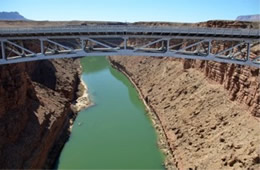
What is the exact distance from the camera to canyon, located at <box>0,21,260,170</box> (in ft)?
65.5

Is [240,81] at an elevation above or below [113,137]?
above

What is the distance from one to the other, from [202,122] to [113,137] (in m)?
8.35

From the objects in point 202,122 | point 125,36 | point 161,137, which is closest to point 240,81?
point 202,122

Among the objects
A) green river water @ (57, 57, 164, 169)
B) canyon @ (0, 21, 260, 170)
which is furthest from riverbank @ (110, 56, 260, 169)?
green river water @ (57, 57, 164, 169)

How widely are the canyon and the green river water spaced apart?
1245 mm

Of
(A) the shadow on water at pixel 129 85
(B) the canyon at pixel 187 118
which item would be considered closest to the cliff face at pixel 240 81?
(B) the canyon at pixel 187 118

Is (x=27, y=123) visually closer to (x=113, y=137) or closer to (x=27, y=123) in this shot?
(x=27, y=123)

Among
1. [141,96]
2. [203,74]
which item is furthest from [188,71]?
[141,96]

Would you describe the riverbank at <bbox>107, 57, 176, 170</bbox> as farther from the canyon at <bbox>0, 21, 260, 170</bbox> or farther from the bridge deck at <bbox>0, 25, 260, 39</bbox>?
the bridge deck at <bbox>0, 25, 260, 39</bbox>

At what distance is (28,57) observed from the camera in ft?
63.3

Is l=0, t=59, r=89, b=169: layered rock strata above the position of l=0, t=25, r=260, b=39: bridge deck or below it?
below

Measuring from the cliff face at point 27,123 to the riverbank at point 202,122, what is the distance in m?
9.97

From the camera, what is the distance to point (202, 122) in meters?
24.9

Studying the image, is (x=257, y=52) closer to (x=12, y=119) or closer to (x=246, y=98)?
(x=246, y=98)
